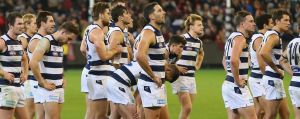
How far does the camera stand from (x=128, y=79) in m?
12.1

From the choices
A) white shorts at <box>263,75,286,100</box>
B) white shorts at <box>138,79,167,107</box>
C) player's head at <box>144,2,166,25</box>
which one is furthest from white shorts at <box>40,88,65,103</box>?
white shorts at <box>263,75,286,100</box>

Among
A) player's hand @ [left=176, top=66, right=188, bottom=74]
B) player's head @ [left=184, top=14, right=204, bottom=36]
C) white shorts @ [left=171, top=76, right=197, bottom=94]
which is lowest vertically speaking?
white shorts @ [left=171, top=76, right=197, bottom=94]

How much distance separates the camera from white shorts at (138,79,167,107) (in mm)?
11719

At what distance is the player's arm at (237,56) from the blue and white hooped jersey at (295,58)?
2.32ft

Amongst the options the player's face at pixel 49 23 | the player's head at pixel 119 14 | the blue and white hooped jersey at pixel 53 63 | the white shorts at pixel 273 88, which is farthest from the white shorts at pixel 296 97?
the player's face at pixel 49 23

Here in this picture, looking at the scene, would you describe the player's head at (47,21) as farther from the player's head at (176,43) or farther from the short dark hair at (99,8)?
the player's head at (176,43)

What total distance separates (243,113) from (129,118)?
1717 millimetres

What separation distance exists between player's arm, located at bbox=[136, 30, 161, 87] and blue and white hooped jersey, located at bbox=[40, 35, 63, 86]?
1361 millimetres

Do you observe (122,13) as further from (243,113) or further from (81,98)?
(81,98)

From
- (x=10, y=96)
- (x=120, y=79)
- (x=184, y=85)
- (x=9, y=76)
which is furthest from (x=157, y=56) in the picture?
(x=184, y=85)

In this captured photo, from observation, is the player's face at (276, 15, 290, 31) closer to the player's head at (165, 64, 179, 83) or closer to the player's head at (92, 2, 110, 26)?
the player's head at (165, 64, 179, 83)

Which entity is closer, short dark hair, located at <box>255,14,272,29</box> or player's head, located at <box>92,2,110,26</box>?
player's head, located at <box>92,2,110,26</box>

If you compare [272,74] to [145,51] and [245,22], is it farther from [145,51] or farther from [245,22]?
[145,51]

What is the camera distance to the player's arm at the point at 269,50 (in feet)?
41.4
